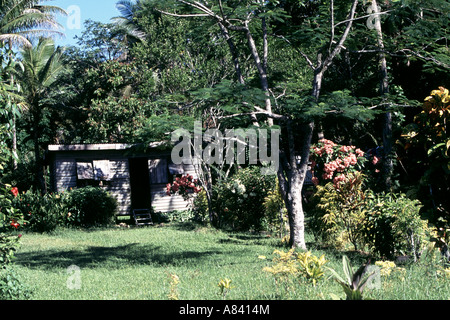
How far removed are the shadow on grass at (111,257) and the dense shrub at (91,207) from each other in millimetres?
5318

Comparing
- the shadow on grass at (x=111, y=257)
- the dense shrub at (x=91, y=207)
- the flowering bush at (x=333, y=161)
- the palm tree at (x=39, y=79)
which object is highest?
the palm tree at (x=39, y=79)

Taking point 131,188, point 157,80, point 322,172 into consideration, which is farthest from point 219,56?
point 322,172

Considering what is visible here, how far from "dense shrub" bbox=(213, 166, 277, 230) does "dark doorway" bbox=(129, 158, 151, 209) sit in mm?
6986

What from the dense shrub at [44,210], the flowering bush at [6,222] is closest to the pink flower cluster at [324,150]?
the flowering bush at [6,222]

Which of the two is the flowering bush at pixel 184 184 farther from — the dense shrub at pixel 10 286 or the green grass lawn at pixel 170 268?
the dense shrub at pixel 10 286

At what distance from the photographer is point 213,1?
10.3 metres

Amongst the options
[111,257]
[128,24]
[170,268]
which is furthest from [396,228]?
[128,24]

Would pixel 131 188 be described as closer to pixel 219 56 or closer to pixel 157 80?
pixel 157 80

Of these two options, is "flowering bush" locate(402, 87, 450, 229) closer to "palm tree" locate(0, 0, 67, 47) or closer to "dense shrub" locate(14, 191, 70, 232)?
"dense shrub" locate(14, 191, 70, 232)

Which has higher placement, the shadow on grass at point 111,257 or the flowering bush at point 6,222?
the flowering bush at point 6,222

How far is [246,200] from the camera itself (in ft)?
48.1

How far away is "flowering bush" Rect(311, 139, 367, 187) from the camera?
12.4m

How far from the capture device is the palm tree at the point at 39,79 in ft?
82.4
